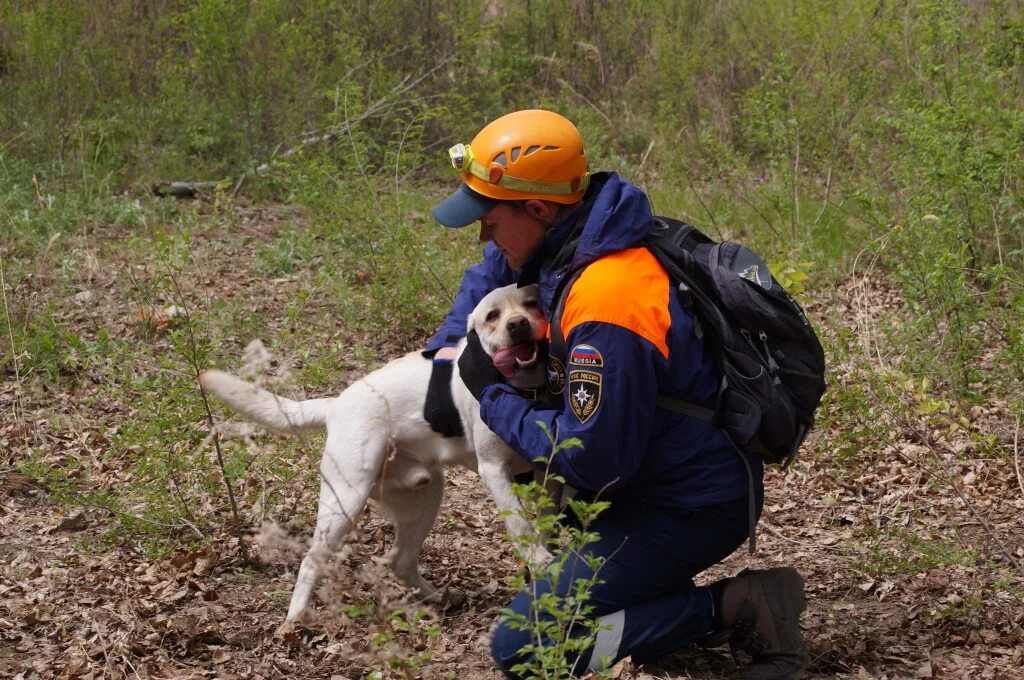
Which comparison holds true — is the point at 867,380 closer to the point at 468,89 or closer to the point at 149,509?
the point at 149,509

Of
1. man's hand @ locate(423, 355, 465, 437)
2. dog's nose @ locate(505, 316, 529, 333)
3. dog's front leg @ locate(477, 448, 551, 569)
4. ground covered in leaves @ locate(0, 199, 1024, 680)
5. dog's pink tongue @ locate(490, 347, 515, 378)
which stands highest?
dog's nose @ locate(505, 316, 529, 333)

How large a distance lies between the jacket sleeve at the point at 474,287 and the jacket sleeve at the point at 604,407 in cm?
85

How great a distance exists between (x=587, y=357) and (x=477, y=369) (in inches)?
25.2

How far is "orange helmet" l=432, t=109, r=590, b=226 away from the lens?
3307 millimetres

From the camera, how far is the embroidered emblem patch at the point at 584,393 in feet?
10.0

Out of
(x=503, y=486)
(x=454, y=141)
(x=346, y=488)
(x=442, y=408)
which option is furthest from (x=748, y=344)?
(x=454, y=141)

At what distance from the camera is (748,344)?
3303mm

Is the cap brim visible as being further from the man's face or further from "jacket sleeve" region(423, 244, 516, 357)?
"jacket sleeve" region(423, 244, 516, 357)

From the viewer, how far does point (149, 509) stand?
13.9 feet

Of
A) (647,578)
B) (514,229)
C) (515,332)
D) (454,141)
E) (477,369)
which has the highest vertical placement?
(514,229)

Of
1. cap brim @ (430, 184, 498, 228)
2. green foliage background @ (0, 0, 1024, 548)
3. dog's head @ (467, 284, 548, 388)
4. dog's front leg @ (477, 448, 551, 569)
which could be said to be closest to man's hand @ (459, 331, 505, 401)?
dog's head @ (467, 284, 548, 388)

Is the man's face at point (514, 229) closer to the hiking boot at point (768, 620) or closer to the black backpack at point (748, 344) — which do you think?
the black backpack at point (748, 344)

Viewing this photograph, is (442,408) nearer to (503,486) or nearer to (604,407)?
(503,486)

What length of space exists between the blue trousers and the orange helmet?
105cm
